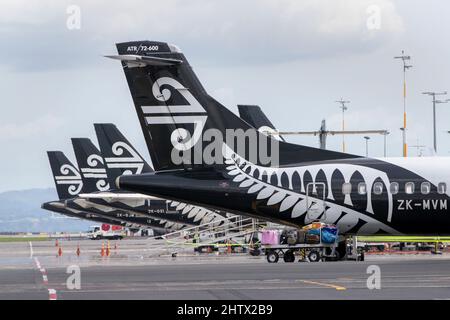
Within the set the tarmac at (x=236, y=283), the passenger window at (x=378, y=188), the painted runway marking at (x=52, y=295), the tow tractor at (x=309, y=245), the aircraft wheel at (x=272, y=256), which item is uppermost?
the passenger window at (x=378, y=188)

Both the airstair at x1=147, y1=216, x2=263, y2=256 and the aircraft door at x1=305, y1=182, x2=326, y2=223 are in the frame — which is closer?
the aircraft door at x1=305, y1=182, x2=326, y2=223

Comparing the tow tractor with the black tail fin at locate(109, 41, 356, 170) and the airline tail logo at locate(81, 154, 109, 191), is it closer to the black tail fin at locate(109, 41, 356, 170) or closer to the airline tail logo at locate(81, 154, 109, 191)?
the black tail fin at locate(109, 41, 356, 170)

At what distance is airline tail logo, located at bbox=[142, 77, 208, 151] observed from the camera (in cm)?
4094

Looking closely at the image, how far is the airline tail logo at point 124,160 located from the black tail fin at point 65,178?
1288cm

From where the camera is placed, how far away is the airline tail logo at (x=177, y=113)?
40938 mm

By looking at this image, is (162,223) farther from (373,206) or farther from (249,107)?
(373,206)

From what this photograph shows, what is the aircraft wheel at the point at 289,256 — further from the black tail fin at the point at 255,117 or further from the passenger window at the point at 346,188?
the black tail fin at the point at 255,117

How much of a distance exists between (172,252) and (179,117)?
19.0 metres

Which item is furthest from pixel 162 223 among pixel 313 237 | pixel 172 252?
pixel 313 237

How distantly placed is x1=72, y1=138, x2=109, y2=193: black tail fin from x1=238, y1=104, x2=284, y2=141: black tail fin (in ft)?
69.2

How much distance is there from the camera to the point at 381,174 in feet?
140

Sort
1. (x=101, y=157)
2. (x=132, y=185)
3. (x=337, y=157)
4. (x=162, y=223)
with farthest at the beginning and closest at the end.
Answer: (x=101, y=157)
(x=162, y=223)
(x=337, y=157)
(x=132, y=185)

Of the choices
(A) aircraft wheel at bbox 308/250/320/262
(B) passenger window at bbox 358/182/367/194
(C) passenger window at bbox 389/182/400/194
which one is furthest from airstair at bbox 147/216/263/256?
(C) passenger window at bbox 389/182/400/194

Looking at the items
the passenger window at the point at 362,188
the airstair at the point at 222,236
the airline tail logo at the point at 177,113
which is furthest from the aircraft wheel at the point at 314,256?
the airstair at the point at 222,236
